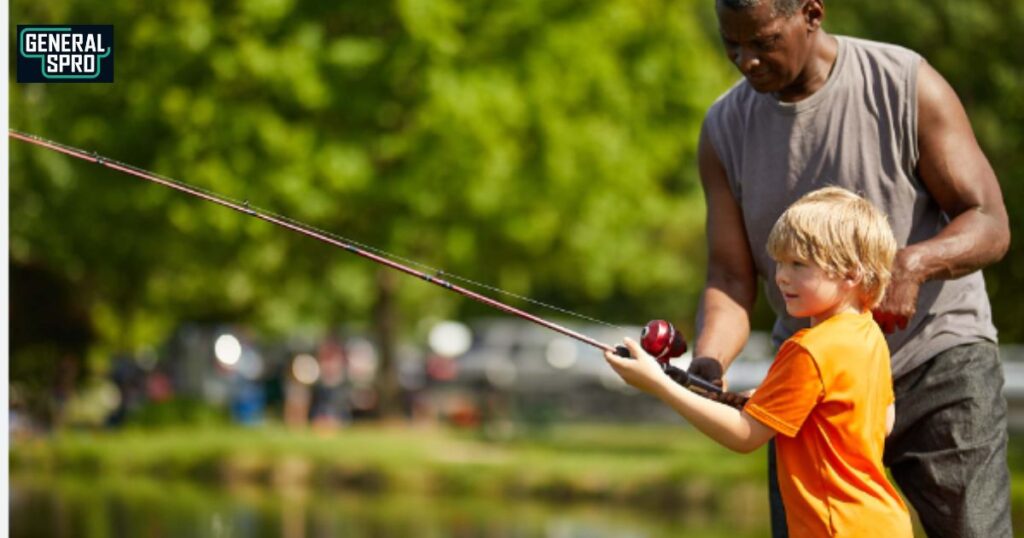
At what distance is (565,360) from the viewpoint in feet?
121

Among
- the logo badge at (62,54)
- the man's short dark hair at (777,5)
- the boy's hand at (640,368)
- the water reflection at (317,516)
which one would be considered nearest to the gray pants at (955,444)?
the man's short dark hair at (777,5)

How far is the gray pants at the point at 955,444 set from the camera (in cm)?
457

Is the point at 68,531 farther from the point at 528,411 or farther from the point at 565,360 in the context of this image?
the point at 565,360

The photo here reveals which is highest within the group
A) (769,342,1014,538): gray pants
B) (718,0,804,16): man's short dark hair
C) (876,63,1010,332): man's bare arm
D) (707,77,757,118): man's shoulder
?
(718,0,804,16): man's short dark hair

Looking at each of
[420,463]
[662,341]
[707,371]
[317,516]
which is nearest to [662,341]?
[662,341]

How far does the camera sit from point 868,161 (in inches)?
181

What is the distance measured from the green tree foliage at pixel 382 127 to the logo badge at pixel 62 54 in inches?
495

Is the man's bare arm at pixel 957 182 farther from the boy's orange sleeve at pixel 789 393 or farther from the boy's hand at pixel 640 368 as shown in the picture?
the boy's hand at pixel 640 368

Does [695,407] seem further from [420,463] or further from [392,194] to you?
[392,194]

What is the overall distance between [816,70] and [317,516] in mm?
10777

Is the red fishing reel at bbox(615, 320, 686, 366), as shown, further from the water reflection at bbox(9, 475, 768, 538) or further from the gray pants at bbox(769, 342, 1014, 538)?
the water reflection at bbox(9, 475, 768, 538)

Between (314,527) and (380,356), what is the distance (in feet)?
33.4

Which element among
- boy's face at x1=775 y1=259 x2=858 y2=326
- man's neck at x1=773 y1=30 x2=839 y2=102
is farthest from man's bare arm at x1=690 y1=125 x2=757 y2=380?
boy's face at x1=775 y1=259 x2=858 y2=326

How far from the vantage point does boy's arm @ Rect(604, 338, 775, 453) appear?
12.7ft
